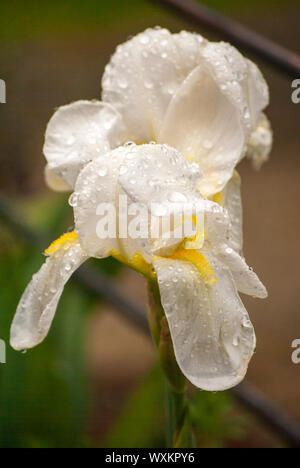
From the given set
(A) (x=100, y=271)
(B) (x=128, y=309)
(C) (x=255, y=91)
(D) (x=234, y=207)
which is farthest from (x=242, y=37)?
(A) (x=100, y=271)

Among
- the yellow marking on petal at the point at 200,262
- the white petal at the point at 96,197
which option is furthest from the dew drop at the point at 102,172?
the yellow marking on petal at the point at 200,262

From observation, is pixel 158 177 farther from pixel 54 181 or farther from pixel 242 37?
pixel 242 37

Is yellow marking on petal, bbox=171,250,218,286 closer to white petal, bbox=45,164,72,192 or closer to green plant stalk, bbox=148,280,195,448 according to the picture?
green plant stalk, bbox=148,280,195,448

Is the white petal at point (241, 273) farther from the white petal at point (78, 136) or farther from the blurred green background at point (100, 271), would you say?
the blurred green background at point (100, 271)

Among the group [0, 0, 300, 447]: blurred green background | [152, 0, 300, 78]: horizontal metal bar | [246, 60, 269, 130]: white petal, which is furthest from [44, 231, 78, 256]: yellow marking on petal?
[0, 0, 300, 447]: blurred green background

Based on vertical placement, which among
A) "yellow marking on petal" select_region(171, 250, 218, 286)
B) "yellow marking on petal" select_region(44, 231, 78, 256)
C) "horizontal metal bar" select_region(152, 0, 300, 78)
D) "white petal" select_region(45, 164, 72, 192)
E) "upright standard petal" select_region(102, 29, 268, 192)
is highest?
"horizontal metal bar" select_region(152, 0, 300, 78)
